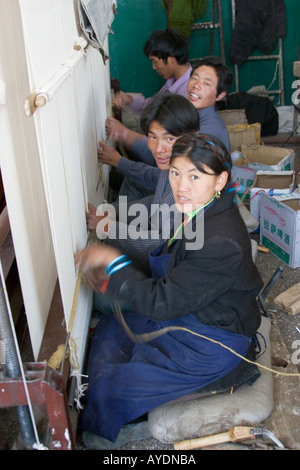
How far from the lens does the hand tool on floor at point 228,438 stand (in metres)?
1.97

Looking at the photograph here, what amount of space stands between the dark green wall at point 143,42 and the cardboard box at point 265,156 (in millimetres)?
2582

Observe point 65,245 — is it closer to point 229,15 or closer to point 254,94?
point 254,94

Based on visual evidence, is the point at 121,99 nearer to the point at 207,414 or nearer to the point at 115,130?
the point at 115,130

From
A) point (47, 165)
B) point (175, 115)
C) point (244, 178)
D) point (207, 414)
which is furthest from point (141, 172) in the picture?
point (47, 165)

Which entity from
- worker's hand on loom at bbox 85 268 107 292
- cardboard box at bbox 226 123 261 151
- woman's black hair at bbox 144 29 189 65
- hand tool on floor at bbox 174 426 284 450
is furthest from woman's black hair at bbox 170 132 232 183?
cardboard box at bbox 226 123 261 151

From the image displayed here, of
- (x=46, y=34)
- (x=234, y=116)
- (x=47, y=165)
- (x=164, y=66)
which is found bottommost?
(x=234, y=116)

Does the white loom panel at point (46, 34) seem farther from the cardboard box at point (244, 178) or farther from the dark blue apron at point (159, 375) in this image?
the cardboard box at point (244, 178)

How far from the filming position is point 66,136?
6.25 feet

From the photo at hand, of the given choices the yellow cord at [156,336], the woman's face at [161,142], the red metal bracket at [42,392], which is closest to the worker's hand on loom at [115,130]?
the woman's face at [161,142]

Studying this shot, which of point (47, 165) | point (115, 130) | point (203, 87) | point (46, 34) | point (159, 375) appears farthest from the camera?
point (115, 130)

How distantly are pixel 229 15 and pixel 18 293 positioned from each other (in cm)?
550

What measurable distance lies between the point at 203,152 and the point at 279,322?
1.46 metres

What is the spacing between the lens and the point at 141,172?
3.20 m

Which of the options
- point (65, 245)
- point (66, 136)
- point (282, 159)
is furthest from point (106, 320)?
point (282, 159)
